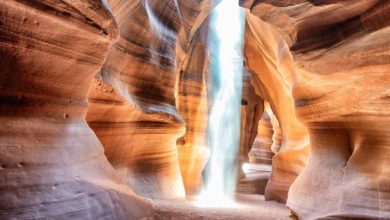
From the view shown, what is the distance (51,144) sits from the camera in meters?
3.44

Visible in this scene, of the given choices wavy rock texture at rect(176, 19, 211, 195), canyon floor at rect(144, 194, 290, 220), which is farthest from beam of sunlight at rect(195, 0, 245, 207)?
canyon floor at rect(144, 194, 290, 220)

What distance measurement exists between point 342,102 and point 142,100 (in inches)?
174

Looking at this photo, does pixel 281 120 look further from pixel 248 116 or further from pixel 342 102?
pixel 342 102

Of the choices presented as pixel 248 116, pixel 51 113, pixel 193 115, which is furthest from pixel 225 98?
pixel 51 113

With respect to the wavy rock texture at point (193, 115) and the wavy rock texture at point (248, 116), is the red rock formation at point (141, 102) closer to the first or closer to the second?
the wavy rock texture at point (193, 115)

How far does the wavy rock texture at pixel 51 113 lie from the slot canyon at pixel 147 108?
0.01 metres

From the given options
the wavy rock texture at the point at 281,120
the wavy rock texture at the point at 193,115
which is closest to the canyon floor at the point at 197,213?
the wavy rock texture at the point at 281,120

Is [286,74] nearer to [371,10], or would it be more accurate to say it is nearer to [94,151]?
[371,10]

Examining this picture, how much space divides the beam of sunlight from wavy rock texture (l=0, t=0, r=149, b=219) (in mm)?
11309

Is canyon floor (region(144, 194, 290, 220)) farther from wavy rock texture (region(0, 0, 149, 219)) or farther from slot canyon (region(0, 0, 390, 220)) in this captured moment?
wavy rock texture (region(0, 0, 149, 219))

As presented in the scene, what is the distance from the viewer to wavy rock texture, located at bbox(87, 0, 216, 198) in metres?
6.61

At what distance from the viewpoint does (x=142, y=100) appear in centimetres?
781

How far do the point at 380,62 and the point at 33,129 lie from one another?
4356 mm

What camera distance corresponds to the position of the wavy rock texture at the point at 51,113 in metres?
2.96
